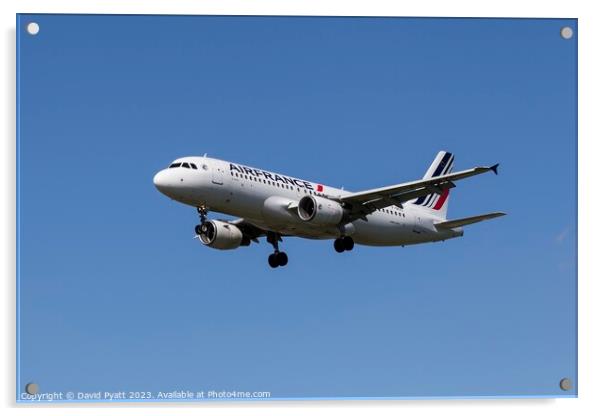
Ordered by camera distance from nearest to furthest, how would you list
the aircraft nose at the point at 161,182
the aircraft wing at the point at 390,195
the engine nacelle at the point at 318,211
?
the aircraft nose at the point at 161,182 → the aircraft wing at the point at 390,195 → the engine nacelle at the point at 318,211

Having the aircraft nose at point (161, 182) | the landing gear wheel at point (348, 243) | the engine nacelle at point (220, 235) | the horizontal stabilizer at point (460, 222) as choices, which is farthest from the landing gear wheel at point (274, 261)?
the horizontal stabilizer at point (460, 222)

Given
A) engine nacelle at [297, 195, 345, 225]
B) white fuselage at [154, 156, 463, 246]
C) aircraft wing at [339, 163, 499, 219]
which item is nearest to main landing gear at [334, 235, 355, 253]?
white fuselage at [154, 156, 463, 246]

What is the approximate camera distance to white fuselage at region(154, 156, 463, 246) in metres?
32.2

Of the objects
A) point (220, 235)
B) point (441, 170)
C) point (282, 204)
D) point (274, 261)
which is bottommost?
point (274, 261)

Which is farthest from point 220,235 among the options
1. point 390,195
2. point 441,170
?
point 441,170

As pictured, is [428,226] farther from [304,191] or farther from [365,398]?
[365,398]

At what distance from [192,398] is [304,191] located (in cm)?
1581

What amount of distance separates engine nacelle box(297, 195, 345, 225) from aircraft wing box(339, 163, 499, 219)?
764mm

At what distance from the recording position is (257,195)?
3322 centimetres

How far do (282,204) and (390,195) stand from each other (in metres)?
3.33

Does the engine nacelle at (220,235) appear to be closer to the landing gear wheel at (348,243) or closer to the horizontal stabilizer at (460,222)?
the landing gear wheel at (348,243)

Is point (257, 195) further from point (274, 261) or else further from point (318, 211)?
point (274, 261)

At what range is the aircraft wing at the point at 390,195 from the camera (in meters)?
32.0

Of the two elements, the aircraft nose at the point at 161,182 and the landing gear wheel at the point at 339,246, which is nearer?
the aircraft nose at the point at 161,182
